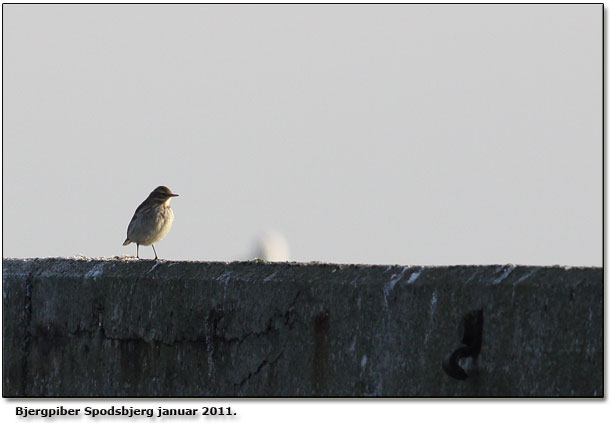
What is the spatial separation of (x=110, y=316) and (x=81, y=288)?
335 millimetres

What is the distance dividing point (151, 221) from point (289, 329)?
20.3ft

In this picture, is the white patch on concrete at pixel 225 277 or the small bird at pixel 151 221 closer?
the white patch on concrete at pixel 225 277

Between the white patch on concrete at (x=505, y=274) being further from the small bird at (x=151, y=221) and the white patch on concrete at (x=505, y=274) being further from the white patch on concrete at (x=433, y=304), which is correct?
the small bird at (x=151, y=221)

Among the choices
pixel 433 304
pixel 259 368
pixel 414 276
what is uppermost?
pixel 414 276

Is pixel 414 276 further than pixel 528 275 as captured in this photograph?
Yes

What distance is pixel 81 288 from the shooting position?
7449 mm

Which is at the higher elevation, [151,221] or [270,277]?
[151,221]

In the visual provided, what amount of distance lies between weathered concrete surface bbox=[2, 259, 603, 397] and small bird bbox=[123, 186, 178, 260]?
4.45 meters

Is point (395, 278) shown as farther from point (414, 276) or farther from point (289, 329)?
point (289, 329)

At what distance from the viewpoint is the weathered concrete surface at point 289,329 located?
18.5 ft

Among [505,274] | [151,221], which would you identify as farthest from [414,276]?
[151,221]

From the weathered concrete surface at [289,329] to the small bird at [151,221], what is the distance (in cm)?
445

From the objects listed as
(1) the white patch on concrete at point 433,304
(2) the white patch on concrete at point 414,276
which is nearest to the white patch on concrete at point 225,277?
(2) the white patch on concrete at point 414,276

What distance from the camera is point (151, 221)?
12477 mm
